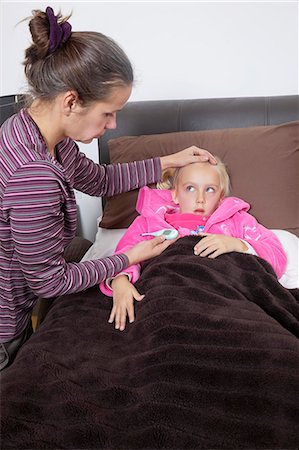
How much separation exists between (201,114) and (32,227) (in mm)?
966

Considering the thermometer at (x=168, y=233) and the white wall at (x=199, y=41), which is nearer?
the thermometer at (x=168, y=233)

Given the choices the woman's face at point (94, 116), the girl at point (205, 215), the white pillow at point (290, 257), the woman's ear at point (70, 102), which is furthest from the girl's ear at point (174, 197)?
the woman's ear at point (70, 102)

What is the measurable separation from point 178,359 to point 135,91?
4.65 ft

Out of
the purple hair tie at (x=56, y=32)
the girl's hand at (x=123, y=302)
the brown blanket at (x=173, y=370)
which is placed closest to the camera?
the brown blanket at (x=173, y=370)

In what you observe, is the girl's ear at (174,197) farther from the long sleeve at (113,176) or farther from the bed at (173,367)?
the bed at (173,367)

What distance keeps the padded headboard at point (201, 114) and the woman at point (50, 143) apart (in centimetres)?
61

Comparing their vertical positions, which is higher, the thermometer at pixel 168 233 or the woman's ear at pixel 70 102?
the woman's ear at pixel 70 102

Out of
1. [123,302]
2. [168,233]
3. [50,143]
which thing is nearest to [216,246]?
[168,233]

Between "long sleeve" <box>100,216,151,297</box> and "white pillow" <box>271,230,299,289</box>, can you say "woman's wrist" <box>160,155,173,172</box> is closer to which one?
"long sleeve" <box>100,216,151,297</box>

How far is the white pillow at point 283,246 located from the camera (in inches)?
58.9

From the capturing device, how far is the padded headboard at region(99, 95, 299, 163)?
183 centimetres

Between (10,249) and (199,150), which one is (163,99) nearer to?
(199,150)

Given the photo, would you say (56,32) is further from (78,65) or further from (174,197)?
(174,197)

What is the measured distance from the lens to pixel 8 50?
2.19 meters
